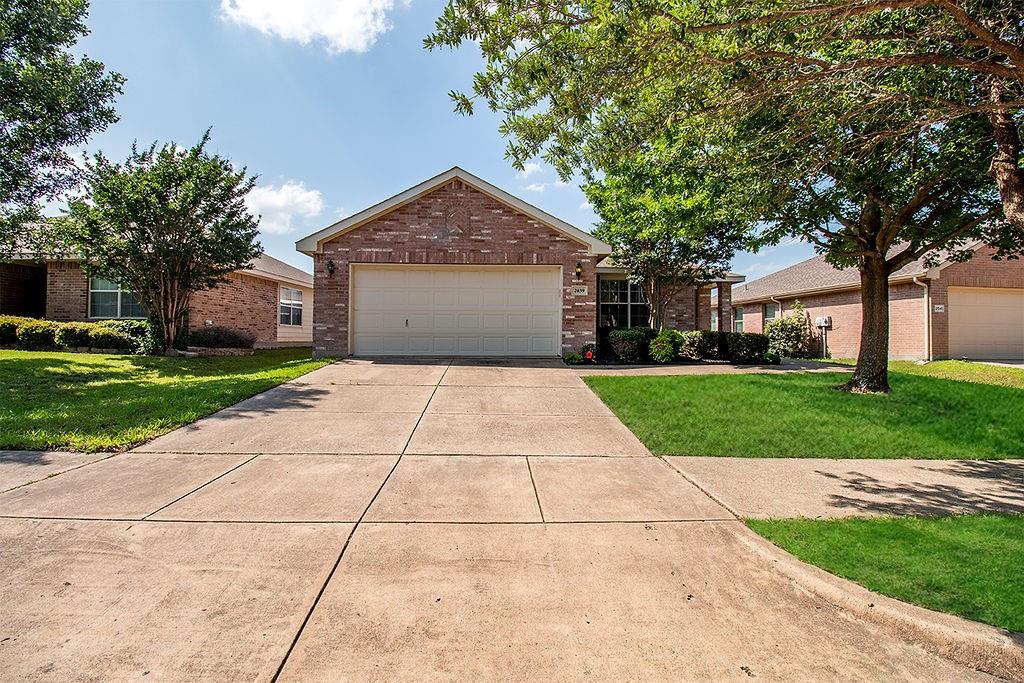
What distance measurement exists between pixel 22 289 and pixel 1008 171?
2575cm

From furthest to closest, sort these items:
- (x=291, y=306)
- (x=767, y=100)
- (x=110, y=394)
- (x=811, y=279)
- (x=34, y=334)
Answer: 1. (x=291, y=306)
2. (x=811, y=279)
3. (x=34, y=334)
4. (x=110, y=394)
5. (x=767, y=100)

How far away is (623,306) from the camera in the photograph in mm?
17922

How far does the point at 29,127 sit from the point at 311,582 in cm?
1647

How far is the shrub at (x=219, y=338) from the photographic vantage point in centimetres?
1552

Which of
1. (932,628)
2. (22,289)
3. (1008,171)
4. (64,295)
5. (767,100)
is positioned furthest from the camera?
(22,289)

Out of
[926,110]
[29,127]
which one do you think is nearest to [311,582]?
[926,110]

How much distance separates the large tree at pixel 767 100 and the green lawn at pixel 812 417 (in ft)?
4.34

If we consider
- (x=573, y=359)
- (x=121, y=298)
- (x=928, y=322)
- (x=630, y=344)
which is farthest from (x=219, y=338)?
(x=928, y=322)

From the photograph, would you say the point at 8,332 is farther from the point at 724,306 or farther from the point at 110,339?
the point at 724,306

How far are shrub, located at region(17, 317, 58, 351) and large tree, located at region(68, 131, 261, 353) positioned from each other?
10.9 ft

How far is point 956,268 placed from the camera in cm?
1627

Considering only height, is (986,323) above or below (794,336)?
above

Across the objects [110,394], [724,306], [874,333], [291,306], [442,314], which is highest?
[291,306]

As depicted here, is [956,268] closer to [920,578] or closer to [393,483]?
[920,578]
